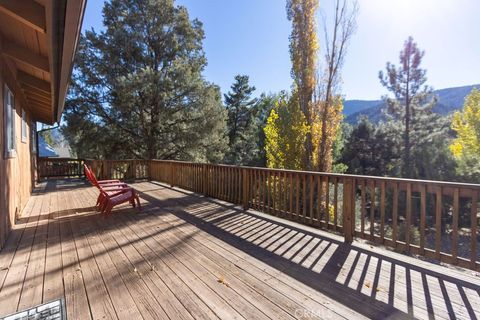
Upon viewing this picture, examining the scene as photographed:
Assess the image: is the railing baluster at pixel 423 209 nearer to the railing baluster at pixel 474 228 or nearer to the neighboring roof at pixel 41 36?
the railing baluster at pixel 474 228

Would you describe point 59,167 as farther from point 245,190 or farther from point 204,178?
point 245,190

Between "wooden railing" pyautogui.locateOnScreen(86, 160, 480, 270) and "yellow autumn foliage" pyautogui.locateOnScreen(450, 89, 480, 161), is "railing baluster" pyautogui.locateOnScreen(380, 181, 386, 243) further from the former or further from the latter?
"yellow autumn foliage" pyautogui.locateOnScreen(450, 89, 480, 161)

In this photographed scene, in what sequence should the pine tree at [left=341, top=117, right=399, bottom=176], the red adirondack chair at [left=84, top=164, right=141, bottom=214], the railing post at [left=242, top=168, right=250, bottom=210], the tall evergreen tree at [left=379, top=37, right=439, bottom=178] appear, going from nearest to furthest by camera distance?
the red adirondack chair at [left=84, top=164, right=141, bottom=214], the railing post at [left=242, top=168, right=250, bottom=210], the tall evergreen tree at [left=379, top=37, right=439, bottom=178], the pine tree at [left=341, top=117, right=399, bottom=176]

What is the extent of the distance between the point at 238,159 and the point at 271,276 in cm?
1979

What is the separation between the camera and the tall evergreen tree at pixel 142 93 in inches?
489

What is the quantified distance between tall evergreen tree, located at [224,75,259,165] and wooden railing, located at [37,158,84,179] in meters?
12.8

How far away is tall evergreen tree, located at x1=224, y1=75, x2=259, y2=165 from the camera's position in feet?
74.5

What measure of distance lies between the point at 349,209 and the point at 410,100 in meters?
18.0

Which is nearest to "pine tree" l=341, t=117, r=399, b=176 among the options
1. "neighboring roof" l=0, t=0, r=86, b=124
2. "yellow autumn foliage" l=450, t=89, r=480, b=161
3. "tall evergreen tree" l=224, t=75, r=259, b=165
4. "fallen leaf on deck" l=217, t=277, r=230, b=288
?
"yellow autumn foliage" l=450, t=89, r=480, b=161

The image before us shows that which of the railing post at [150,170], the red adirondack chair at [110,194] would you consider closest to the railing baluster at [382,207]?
the red adirondack chair at [110,194]

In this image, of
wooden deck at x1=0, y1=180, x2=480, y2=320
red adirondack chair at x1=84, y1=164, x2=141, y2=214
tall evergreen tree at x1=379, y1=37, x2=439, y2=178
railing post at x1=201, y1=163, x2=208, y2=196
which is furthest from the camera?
tall evergreen tree at x1=379, y1=37, x2=439, y2=178

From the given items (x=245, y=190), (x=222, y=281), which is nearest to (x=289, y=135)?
(x=245, y=190)

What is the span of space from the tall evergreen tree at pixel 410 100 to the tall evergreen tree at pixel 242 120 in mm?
10538

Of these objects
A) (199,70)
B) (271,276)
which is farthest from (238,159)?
(271,276)
